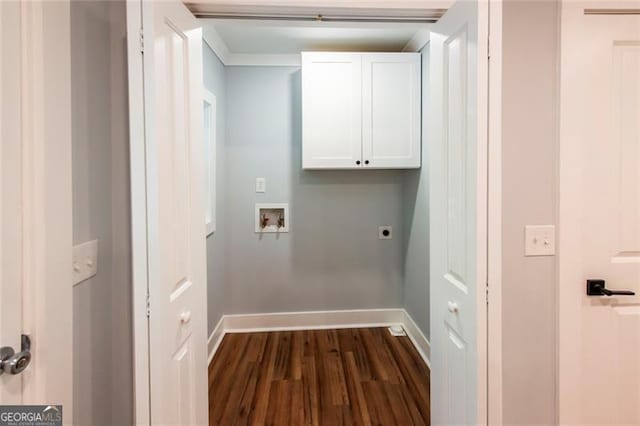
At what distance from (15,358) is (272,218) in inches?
96.2

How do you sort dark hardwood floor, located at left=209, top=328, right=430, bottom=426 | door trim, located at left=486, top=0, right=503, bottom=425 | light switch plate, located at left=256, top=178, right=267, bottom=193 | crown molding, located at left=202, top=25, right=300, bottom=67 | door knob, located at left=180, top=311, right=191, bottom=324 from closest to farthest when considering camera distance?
1. door trim, located at left=486, top=0, right=503, bottom=425
2. door knob, located at left=180, top=311, right=191, bottom=324
3. dark hardwood floor, located at left=209, top=328, right=430, bottom=426
4. crown molding, located at left=202, top=25, right=300, bottom=67
5. light switch plate, located at left=256, top=178, right=267, bottom=193

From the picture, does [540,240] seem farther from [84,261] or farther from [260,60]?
[260,60]

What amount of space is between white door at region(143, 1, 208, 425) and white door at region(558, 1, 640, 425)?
1.44m

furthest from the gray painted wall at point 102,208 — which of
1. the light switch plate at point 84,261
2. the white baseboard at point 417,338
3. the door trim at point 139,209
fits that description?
the white baseboard at point 417,338

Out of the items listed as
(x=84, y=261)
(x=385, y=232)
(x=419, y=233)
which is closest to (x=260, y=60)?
(x=385, y=232)

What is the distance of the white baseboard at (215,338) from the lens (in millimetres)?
2813

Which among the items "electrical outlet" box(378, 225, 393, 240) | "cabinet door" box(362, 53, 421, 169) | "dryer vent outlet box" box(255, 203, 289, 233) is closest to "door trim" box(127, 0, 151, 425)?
"cabinet door" box(362, 53, 421, 169)

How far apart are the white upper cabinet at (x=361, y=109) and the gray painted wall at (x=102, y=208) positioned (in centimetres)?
173

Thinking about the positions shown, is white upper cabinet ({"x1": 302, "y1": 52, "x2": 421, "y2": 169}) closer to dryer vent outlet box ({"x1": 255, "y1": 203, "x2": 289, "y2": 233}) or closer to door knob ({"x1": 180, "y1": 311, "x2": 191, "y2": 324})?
dryer vent outlet box ({"x1": 255, "y1": 203, "x2": 289, "y2": 233})

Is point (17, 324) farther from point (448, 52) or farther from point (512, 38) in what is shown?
point (512, 38)

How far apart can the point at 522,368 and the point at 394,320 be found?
203cm

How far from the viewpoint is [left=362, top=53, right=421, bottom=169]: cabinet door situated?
9.36 ft

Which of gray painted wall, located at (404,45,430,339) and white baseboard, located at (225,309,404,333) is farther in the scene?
white baseboard, located at (225,309,404,333)

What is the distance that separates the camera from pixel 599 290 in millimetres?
1371
